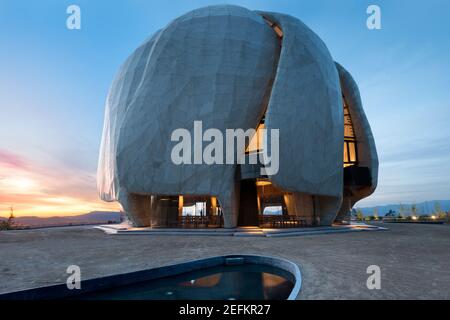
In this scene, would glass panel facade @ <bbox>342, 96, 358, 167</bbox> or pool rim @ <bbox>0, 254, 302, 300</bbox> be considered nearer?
pool rim @ <bbox>0, 254, 302, 300</bbox>

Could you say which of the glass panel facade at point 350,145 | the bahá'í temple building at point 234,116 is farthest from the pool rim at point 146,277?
the glass panel facade at point 350,145

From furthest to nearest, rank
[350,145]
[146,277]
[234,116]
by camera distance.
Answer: [350,145]
[234,116]
[146,277]

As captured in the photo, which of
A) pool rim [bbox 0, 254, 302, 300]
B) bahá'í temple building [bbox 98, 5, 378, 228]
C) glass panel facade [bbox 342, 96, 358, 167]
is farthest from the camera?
glass panel facade [bbox 342, 96, 358, 167]

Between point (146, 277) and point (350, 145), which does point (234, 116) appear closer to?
point (350, 145)

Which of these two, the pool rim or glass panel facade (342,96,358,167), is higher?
glass panel facade (342,96,358,167)

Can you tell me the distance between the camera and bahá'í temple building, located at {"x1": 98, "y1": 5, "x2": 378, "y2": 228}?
67.5ft

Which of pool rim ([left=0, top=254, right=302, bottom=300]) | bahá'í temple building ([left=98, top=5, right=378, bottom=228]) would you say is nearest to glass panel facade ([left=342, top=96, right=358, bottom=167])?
bahá'í temple building ([left=98, top=5, right=378, bottom=228])

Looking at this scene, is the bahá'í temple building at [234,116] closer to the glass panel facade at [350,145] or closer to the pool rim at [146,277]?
the glass panel facade at [350,145]

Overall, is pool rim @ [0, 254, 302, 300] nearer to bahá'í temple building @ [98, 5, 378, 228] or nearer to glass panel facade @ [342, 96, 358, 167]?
bahá'í temple building @ [98, 5, 378, 228]

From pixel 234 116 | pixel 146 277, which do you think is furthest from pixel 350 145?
pixel 146 277

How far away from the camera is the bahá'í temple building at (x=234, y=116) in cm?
2058

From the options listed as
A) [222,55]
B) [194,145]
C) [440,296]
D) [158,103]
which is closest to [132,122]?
[158,103]

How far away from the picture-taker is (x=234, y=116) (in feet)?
70.6

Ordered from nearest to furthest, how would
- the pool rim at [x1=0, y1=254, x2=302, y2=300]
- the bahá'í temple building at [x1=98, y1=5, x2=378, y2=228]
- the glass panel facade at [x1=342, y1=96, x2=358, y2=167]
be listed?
the pool rim at [x1=0, y1=254, x2=302, y2=300] → the bahá'í temple building at [x1=98, y1=5, x2=378, y2=228] → the glass panel facade at [x1=342, y1=96, x2=358, y2=167]
